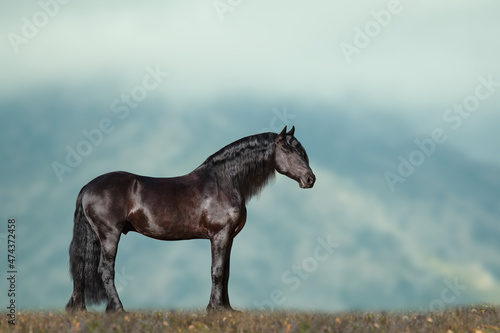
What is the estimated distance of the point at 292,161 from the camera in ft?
31.4

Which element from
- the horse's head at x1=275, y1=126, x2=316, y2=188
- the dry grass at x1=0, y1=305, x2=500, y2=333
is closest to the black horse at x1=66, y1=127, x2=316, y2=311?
the horse's head at x1=275, y1=126, x2=316, y2=188

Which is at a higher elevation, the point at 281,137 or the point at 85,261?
the point at 281,137

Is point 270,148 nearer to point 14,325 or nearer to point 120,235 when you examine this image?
point 120,235

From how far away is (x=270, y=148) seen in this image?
9.59m

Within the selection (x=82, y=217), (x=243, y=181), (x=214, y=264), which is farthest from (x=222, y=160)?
(x=82, y=217)

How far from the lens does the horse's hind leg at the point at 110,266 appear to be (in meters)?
8.90

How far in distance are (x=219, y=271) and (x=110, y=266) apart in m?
1.70

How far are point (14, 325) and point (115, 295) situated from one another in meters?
1.78

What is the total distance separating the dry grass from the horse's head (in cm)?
228

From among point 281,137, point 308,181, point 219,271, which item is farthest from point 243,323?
point 281,137

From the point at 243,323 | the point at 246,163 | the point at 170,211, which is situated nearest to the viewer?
the point at 243,323

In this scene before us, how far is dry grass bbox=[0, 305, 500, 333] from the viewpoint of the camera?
701 centimetres

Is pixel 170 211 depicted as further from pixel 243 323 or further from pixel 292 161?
pixel 243 323

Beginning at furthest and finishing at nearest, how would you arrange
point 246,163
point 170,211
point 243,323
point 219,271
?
point 246,163 → point 170,211 → point 219,271 → point 243,323
